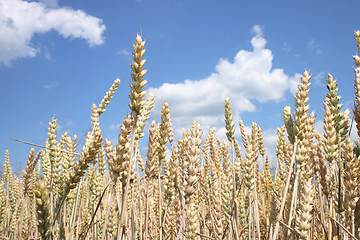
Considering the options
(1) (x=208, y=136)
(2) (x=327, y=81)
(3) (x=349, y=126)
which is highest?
(1) (x=208, y=136)

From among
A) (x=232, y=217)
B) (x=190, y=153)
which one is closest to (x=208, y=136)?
(x=232, y=217)

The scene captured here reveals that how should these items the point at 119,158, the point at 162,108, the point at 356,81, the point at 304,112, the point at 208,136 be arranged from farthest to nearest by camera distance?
the point at 208,136
the point at 162,108
the point at 304,112
the point at 356,81
the point at 119,158

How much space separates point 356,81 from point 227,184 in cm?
121

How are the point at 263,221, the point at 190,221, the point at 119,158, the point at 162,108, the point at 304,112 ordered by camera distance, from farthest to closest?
the point at 263,221, the point at 162,108, the point at 190,221, the point at 304,112, the point at 119,158

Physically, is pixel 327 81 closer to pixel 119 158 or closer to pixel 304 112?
pixel 304 112

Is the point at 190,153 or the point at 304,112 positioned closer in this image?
the point at 190,153

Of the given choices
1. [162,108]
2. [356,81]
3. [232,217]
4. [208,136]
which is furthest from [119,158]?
[208,136]

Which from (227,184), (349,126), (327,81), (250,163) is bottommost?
(227,184)

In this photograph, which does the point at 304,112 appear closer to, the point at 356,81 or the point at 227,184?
the point at 356,81

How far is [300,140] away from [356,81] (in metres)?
0.46

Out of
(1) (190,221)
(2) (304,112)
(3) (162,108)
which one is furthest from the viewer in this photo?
(3) (162,108)

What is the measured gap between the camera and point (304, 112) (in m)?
1.60

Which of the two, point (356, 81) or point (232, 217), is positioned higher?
point (356, 81)

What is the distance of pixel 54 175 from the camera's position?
2059 millimetres
